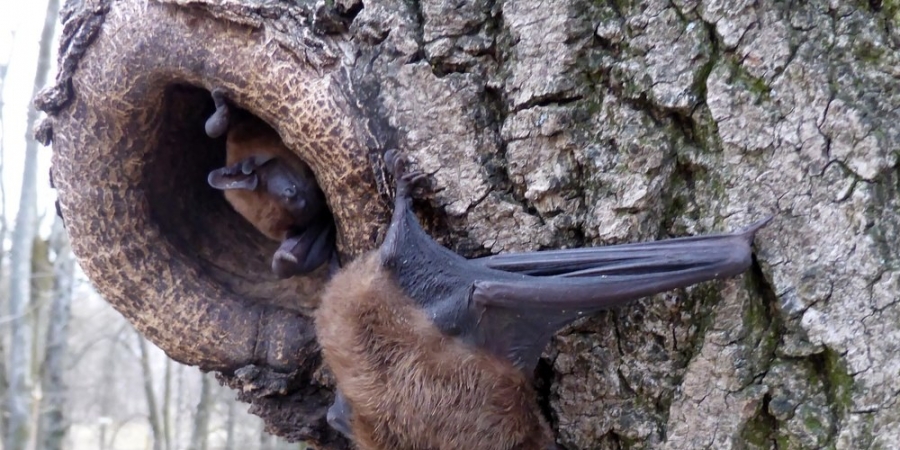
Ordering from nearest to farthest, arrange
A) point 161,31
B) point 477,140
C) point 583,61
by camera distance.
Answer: point 583,61 < point 477,140 < point 161,31

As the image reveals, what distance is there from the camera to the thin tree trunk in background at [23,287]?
28.4 feet

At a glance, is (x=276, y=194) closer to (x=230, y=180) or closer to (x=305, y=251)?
(x=230, y=180)

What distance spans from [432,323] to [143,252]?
1.29 m

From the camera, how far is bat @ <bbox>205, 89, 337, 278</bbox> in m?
2.73

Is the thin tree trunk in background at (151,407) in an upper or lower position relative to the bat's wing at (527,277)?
upper

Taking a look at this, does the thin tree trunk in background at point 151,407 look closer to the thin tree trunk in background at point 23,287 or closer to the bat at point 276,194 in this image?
the thin tree trunk in background at point 23,287

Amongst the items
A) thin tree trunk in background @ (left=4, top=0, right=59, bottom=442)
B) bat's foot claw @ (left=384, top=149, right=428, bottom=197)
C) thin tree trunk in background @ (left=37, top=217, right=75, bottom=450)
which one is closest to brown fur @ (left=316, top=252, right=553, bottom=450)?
bat's foot claw @ (left=384, top=149, right=428, bottom=197)

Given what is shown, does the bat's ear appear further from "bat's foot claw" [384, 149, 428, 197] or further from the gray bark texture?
"bat's foot claw" [384, 149, 428, 197]

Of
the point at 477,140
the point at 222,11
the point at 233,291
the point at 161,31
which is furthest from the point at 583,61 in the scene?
the point at 233,291

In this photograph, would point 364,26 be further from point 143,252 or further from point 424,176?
point 143,252

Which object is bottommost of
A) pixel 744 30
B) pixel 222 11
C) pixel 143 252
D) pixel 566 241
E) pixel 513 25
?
pixel 566 241

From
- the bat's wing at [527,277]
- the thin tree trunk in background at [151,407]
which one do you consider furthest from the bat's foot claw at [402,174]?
the thin tree trunk in background at [151,407]

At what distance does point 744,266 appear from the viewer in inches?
67.9

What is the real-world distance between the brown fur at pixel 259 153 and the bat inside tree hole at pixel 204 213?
0.03ft
